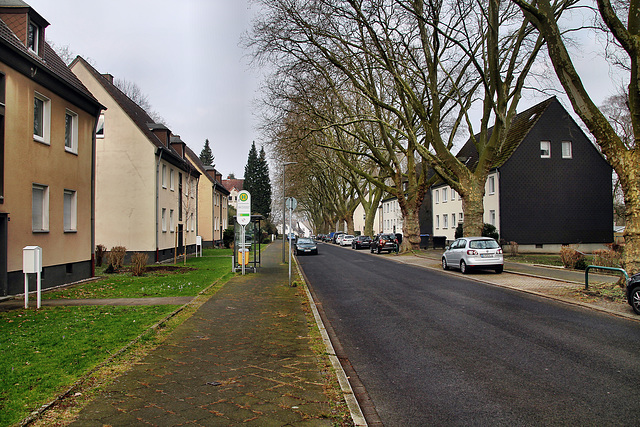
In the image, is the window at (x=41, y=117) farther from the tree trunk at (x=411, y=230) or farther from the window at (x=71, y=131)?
the tree trunk at (x=411, y=230)

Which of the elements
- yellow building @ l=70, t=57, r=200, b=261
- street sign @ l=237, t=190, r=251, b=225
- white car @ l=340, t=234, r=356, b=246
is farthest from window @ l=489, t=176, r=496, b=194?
street sign @ l=237, t=190, r=251, b=225

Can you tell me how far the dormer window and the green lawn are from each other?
7922 mm

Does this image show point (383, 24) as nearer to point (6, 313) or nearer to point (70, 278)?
point (70, 278)

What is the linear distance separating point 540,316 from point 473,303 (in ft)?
6.83

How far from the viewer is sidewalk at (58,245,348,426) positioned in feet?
14.4

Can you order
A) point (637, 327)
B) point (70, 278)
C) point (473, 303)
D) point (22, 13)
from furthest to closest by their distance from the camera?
point (70, 278), point (22, 13), point (473, 303), point (637, 327)

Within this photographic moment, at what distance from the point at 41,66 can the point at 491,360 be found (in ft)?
48.0

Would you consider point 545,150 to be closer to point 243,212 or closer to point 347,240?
point 243,212

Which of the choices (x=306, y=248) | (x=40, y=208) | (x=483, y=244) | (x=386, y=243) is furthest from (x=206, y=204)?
(x=483, y=244)

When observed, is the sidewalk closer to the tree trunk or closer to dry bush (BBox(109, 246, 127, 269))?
dry bush (BBox(109, 246, 127, 269))

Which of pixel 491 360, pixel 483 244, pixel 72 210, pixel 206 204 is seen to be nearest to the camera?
pixel 491 360

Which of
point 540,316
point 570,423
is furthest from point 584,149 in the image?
point 570,423

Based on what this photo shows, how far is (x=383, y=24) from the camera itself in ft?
73.4

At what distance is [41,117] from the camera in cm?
1528
